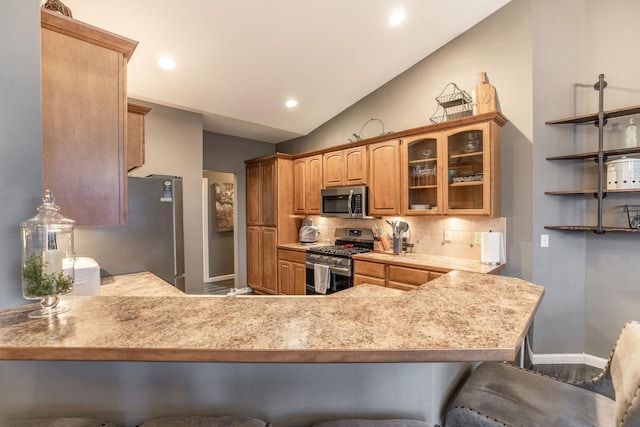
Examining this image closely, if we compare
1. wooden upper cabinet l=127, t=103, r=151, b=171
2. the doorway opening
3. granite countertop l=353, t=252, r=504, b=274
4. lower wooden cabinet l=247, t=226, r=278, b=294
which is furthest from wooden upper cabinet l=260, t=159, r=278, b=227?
wooden upper cabinet l=127, t=103, r=151, b=171

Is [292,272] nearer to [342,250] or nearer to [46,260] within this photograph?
[342,250]

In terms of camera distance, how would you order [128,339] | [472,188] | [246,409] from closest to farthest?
[128,339] < [246,409] < [472,188]

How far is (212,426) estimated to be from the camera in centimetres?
88

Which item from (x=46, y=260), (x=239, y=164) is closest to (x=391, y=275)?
(x=46, y=260)

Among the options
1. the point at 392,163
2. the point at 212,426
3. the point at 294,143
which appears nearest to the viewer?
the point at 212,426

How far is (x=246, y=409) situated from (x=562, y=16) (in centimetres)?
391

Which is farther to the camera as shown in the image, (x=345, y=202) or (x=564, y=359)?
(x=345, y=202)

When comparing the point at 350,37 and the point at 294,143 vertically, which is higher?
the point at 350,37

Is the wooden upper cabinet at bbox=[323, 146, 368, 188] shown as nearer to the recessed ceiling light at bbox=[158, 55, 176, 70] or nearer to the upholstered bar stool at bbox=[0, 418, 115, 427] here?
the recessed ceiling light at bbox=[158, 55, 176, 70]

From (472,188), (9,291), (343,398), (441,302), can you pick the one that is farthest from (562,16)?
(9,291)

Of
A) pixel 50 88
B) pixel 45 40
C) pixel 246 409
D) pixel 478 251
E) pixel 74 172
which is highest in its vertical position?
pixel 45 40

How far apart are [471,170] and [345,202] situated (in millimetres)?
1575

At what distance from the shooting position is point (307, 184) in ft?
15.1

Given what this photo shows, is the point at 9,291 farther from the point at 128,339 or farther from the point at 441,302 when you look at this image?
the point at 441,302
